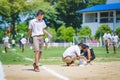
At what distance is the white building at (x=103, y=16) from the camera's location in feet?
229

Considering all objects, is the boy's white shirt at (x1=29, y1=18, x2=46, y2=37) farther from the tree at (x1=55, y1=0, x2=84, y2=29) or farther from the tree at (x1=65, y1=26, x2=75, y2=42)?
the tree at (x1=55, y1=0, x2=84, y2=29)

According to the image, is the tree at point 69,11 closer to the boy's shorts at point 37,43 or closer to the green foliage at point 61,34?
the green foliage at point 61,34

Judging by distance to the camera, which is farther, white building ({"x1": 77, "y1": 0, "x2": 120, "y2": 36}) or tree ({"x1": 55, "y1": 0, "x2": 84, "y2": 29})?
tree ({"x1": 55, "y1": 0, "x2": 84, "y2": 29})

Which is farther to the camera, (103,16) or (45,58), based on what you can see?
(103,16)

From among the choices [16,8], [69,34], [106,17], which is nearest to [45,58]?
[69,34]

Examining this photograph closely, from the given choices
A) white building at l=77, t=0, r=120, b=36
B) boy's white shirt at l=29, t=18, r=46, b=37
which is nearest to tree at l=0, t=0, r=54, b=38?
white building at l=77, t=0, r=120, b=36

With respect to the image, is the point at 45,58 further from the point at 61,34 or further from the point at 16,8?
the point at 16,8

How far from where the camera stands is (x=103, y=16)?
73.3 meters

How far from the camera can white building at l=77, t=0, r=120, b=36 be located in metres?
69.7

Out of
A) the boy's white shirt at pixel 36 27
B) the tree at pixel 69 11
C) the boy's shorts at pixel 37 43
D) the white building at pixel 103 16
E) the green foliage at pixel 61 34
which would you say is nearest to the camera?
the boy's shorts at pixel 37 43

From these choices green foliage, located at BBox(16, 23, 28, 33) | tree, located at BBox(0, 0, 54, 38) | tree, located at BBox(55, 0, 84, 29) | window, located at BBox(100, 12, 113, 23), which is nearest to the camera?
tree, located at BBox(0, 0, 54, 38)

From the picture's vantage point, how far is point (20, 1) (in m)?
72.4

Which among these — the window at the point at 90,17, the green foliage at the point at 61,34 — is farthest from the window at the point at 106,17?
the green foliage at the point at 61,34

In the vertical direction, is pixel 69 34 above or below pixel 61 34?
above
